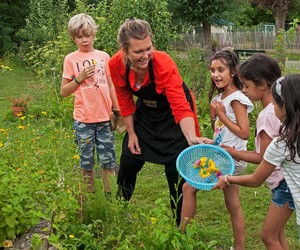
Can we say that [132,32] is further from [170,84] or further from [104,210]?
[104,210]

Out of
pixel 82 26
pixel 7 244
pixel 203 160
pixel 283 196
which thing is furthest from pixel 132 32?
pixel 7 244

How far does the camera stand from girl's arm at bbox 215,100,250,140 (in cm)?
319

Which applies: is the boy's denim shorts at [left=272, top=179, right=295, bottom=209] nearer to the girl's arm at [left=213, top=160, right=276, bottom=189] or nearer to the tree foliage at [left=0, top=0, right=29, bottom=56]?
the girl's arm at [left=213, top=160, right=276, bottom=189]

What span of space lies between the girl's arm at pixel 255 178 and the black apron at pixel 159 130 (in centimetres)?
70

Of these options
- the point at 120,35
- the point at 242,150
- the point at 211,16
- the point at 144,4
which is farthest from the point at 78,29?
the point at 211,16

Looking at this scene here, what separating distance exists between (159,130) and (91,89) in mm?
1024

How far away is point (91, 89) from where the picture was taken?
14.4ft

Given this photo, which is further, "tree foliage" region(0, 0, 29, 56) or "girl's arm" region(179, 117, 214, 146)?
"tree foliage" region(0, 0, 29, 56)

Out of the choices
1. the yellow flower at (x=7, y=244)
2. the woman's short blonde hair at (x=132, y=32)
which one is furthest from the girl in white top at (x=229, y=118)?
the yellow flower at (x=7, y=244)

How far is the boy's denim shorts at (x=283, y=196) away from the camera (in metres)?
2.86

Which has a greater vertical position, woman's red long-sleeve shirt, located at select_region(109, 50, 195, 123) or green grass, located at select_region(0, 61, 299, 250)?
woman's red long-sleeve shirt, located at select_region(109, 50, 195, 123)

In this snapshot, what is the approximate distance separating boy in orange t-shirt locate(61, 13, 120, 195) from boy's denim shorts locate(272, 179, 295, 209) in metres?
1.71

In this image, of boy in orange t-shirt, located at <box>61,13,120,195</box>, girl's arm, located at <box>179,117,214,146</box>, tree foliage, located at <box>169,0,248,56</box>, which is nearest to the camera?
girl's arm, located at <box>179,117,214,146</box>

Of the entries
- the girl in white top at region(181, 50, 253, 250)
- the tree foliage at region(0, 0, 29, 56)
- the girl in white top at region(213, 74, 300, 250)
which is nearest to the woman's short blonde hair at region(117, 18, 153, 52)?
the girl in white top at region(181, 50, 253, 250)
